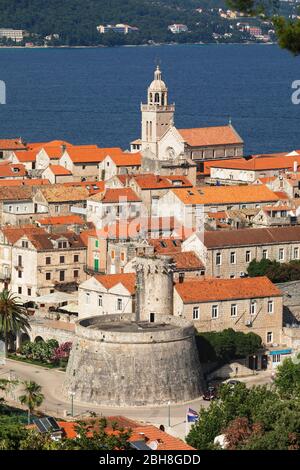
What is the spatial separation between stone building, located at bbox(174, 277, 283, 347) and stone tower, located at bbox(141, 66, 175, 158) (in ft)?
128

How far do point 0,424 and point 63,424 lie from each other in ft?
9.84

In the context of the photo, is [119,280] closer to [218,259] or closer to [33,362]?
[33,362]

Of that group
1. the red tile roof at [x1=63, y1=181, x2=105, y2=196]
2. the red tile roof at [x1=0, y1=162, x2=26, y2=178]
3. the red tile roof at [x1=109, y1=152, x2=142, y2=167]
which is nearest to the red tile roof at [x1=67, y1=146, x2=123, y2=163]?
the red tile roof at [x1=109, y1=152, x2=142, y2=167]

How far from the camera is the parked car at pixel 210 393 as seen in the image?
62406 millimetres

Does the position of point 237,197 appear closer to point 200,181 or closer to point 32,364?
point 200,181

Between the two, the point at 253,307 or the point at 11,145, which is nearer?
the point at 253,307

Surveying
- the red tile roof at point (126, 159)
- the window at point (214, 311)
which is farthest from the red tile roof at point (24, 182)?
the window at point (214, 311)

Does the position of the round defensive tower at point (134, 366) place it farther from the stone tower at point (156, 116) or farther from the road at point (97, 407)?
the stone tower at point (156, 116)

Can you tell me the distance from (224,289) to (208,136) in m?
41.0

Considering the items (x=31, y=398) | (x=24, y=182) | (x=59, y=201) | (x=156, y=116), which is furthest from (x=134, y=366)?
(x=156, y=116)

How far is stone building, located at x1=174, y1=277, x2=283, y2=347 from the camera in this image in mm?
67188

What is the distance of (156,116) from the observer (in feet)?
356

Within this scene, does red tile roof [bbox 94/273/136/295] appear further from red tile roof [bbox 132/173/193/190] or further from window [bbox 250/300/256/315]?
red tile roof [bbox 132/173/193/190]

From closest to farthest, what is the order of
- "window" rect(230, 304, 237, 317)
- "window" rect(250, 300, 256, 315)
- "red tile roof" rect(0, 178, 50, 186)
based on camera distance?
"window" rect(230, 304, 237, 317)
"window" rect(250, 300, 256, 315)
"red tile roof" rect(0, 178, 50, 186)
